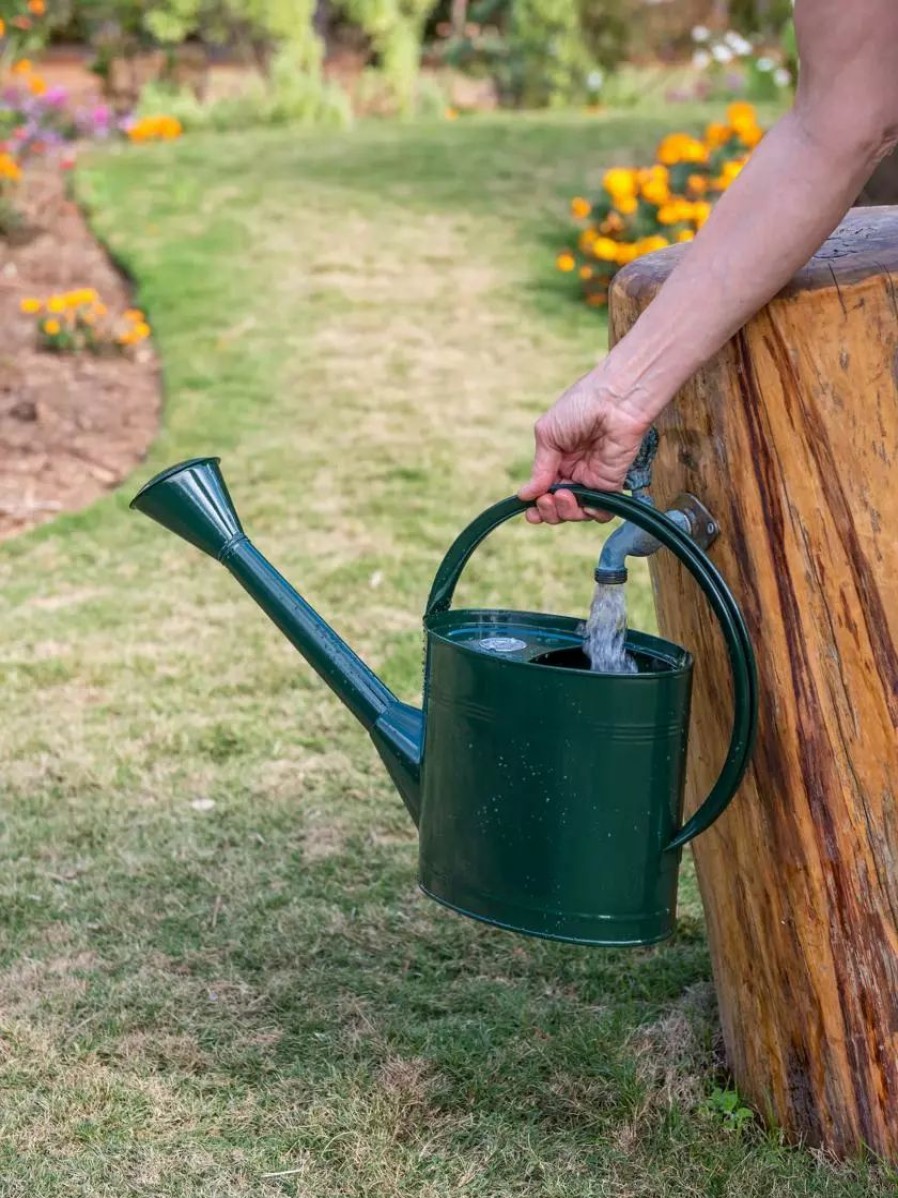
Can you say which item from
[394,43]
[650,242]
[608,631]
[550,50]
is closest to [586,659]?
[608,631]

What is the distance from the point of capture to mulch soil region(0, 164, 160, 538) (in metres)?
4.69

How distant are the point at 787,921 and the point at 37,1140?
973mm

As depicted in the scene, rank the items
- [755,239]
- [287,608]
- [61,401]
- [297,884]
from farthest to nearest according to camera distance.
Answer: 1. [61,401]
2. [297,884]
3. [287,608]
4. [755,239]

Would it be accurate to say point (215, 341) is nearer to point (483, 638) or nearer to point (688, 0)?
point (483, 638)

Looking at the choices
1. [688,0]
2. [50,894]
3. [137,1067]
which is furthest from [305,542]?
[688,0]

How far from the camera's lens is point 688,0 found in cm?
1309

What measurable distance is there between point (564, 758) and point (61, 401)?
4015 millimetres

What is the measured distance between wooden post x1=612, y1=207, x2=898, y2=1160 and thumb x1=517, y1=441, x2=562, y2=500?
166 mm

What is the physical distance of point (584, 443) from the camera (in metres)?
1.65

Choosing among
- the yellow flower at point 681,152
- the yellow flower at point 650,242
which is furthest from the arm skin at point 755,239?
the yellow flower at point 681,152

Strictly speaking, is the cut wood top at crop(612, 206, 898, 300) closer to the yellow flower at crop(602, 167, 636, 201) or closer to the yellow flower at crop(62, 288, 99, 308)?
the yellow flower at crop(602, 167, 636, 201)

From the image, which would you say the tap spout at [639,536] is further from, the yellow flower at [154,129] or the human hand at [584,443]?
the yellow flower at [154,129]

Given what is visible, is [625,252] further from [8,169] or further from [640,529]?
[640,529]

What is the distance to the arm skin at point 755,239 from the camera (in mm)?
1399
